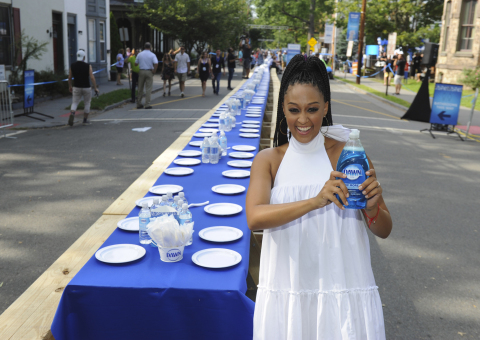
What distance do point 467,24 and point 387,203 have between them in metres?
26.0

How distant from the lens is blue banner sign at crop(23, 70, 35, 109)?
1319 cm

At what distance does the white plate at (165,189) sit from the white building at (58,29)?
1557cm

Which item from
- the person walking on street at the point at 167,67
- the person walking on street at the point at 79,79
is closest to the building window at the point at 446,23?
the person walking on street at the point at 167,67

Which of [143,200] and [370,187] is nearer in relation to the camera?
[370,187]

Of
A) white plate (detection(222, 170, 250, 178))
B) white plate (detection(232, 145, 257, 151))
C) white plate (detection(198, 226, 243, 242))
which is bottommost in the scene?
white plate (detection(198, 226, 243, 242))

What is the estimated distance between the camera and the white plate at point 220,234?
3043 mm

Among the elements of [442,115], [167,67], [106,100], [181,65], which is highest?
[181,65]

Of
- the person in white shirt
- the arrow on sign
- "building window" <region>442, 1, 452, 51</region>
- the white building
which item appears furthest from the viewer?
"building window" <region>442, 1, 452, 51</region>

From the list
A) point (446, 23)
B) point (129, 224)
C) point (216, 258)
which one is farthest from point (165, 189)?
point (446, 23)

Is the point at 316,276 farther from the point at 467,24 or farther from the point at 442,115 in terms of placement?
the point at 467,24

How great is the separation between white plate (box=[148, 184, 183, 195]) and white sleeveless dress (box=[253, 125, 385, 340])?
1.91 m

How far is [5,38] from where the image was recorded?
1736 cm

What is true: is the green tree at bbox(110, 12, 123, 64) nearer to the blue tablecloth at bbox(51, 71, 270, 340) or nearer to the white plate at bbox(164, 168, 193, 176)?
the white plate at bbox(164, 168, 193, 176)

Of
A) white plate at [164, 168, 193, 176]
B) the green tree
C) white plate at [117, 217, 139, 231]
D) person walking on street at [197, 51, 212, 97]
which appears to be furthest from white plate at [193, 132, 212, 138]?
the green tree
